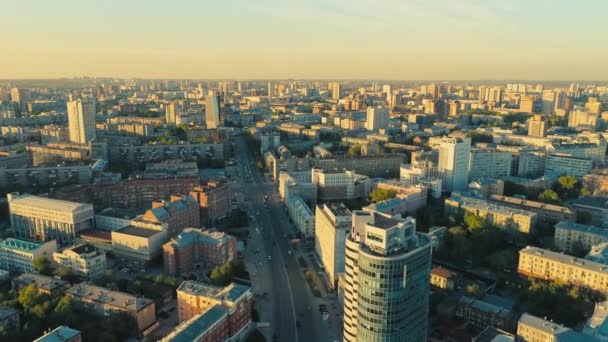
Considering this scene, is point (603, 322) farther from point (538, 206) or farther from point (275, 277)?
point (538, 206)

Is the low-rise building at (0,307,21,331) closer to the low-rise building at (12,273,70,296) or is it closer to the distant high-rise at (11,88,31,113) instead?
the low-rise building at (12,273,70,296)

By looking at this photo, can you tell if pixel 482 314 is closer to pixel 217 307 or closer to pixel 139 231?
pixel 217 307

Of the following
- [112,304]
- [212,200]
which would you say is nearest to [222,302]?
[112,304]

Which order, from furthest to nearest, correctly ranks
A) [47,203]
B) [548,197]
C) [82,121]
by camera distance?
[82,121] → [548,197] → [47,203]

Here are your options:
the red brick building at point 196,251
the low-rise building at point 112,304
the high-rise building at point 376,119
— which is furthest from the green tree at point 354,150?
the low-rise building at point 112,304

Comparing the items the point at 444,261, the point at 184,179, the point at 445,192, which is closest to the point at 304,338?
the point at 444,261

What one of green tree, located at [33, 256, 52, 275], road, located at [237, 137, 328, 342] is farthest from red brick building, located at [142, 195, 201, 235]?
green tree, located at [33, 256, 52, 275]

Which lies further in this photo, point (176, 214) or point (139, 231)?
point (176, 214)
